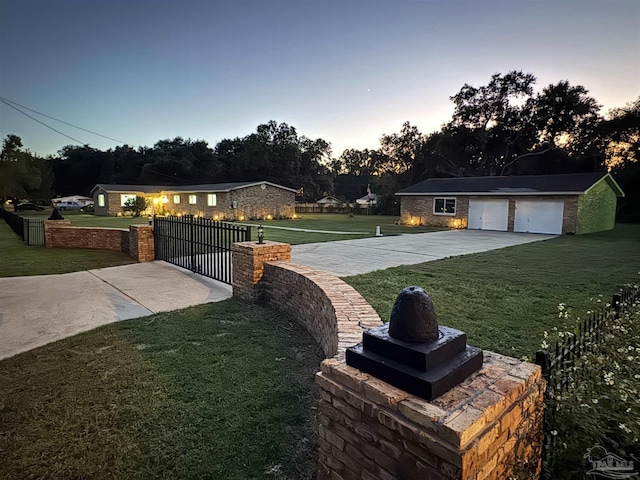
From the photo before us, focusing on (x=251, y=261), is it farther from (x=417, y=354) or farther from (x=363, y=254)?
(x=363, y=254)

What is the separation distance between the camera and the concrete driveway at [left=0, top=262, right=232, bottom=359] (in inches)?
168

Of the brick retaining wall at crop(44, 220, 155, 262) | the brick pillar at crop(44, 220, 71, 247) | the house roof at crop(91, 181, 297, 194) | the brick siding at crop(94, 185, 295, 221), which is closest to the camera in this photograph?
the brick retaining wall at crop(44, 220, 155, 262)

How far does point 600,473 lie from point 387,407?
3.19 ft

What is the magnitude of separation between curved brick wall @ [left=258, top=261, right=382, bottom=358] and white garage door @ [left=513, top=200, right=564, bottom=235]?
1838cm

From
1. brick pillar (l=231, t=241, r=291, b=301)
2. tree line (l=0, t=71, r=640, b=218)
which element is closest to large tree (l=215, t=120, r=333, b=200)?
tree line (l=0, t=71, r=640, b=218)

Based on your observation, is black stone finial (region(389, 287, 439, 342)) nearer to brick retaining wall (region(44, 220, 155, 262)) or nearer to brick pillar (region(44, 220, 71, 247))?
brick retaining wall (region(44, 220, 155, 262))

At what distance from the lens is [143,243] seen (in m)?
8.91

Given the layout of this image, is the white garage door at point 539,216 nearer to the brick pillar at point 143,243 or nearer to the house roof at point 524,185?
the house roof at point 524,185

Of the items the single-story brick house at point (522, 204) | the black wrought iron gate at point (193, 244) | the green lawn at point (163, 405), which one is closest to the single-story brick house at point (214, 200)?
the single-story brick house at point (522, 204)

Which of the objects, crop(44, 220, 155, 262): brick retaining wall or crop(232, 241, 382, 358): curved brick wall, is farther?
crop(44, 220, 155, 262): brick retaining wall

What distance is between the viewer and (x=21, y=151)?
4256cm

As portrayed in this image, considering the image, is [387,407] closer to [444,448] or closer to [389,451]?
[389,451]

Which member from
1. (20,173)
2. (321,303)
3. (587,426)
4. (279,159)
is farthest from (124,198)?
(587,426)

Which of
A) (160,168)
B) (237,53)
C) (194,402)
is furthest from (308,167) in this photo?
(194,402)
